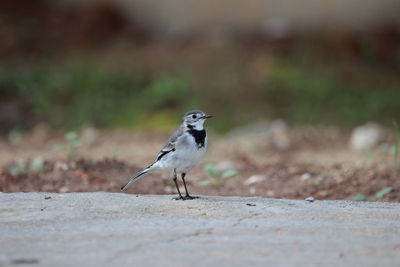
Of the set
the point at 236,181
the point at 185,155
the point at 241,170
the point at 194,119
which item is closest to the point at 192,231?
the point at 185,155

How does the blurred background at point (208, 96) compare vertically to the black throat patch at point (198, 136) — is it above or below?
above

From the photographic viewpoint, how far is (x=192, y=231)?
394 cm

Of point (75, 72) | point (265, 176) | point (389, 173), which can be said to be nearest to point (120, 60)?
point (75, 72)

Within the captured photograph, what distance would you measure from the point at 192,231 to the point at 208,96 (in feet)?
25.2

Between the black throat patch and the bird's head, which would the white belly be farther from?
the bird's head

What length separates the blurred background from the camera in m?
6.96

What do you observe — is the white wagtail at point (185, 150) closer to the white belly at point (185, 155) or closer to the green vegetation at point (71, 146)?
the white belly at point (185, 155)

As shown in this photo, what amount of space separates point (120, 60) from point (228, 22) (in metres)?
2.46

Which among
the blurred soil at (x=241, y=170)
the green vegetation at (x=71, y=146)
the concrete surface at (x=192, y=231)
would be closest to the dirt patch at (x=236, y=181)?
the blurred soil at (x=241, y=170)

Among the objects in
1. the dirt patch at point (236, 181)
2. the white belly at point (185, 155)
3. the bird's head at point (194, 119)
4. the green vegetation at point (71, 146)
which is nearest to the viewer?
the white belly at point (185, 155)

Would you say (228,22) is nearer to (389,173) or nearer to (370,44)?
(370,44)

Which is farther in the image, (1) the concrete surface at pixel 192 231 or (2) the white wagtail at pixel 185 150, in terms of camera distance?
(2) the white wagtail at pixel 185 150

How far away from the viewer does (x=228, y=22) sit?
14.0 m

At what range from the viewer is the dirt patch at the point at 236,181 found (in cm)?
633
